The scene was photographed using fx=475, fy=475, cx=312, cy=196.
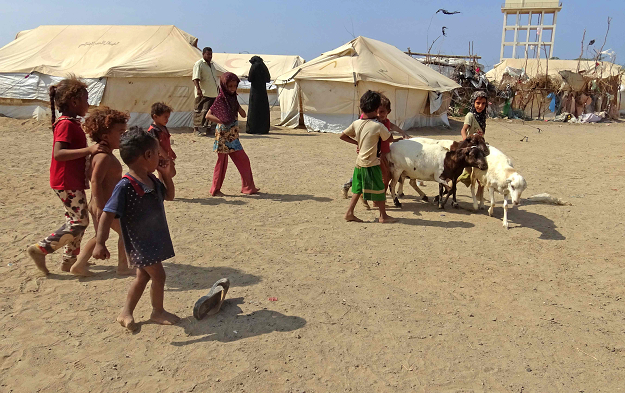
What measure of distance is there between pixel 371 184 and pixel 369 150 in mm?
405

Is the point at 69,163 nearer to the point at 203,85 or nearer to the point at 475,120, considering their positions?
the point at 475,120

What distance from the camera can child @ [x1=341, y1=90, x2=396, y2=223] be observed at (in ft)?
17.6

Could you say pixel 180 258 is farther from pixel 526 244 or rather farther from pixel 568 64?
pixel 568 64

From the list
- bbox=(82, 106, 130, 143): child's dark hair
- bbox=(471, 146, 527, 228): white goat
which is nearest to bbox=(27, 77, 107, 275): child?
bbox=(82, 106, 130, 143): child's dark hair

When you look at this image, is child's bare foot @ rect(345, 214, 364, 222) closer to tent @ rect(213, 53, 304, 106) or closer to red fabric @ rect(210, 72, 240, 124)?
red fabric @ rect(210, 72, 240, 124)

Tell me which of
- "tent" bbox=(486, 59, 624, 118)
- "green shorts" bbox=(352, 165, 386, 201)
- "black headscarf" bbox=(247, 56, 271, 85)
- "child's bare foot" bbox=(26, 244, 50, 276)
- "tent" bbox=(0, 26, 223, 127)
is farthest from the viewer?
"tent" bbox=(486, 59, 624, 118)

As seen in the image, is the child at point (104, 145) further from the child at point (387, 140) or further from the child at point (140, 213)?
the child at point (387, 140)

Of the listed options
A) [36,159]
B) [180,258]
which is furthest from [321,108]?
[180,258]

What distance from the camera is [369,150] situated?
214 inches

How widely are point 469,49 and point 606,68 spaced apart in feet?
25.5

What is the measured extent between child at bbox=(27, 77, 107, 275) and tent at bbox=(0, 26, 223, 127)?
36.9 feet

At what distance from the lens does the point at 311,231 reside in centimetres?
538

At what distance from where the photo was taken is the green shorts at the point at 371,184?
5547 millimetres

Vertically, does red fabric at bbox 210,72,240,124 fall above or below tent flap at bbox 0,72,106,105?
below
